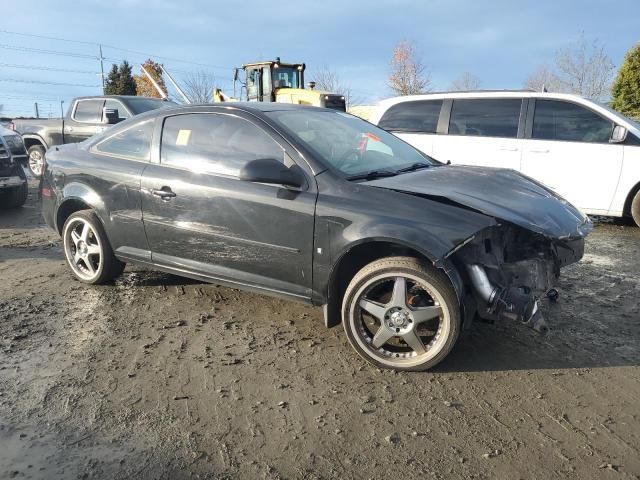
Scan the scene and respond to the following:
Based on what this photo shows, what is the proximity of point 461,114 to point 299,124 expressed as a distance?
462 cm

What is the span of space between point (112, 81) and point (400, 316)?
144 feet

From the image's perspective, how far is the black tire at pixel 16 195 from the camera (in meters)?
8.53

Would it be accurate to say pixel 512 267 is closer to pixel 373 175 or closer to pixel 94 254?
pixel 373 175

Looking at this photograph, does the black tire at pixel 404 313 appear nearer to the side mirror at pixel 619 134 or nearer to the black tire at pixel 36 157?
the side mirror at pixel 619 134

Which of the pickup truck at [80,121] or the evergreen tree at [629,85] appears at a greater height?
the evergreen tree at [629,85]

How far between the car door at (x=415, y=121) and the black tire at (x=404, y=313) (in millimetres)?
5127

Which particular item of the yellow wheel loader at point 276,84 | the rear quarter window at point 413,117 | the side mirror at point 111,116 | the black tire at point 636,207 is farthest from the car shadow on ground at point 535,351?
the yellow wheel loader at point 276,84

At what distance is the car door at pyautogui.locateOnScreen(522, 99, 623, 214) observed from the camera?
22.7ft

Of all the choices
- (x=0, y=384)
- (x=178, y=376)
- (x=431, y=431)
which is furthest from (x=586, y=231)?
(x=0, y=384)

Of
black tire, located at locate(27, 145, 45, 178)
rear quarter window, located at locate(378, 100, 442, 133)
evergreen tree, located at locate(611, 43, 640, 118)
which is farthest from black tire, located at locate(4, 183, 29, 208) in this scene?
evergreen tree, located at locate(611, 43, 640, 118)

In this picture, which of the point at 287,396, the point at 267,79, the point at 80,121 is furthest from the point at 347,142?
the point at 267,79

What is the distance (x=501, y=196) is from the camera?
3.51 m

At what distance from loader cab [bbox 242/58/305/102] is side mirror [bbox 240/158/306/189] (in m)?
14.6

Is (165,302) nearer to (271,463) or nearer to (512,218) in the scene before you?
(271,463)
